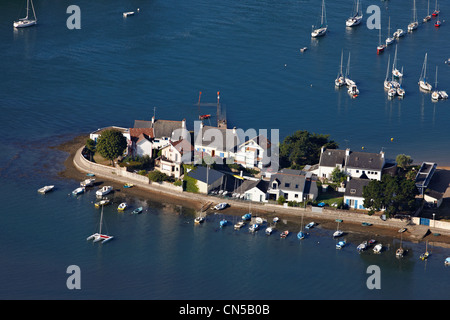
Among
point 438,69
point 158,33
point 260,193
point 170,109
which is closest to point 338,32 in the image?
point 438,69

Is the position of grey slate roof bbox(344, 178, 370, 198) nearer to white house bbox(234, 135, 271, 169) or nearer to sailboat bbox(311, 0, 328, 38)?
white house bbox(234, 135, 271, 169)

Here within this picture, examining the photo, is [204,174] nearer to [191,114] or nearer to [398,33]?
[191,114]

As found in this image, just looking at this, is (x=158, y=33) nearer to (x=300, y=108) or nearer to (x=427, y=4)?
(x=300, y=108)

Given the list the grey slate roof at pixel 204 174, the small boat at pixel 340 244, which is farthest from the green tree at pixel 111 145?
the small boat at pixel 340 244

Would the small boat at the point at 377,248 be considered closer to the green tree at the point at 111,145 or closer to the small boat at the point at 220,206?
the small boat at the point at 220,206

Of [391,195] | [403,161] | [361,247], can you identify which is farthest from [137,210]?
[403,161]
